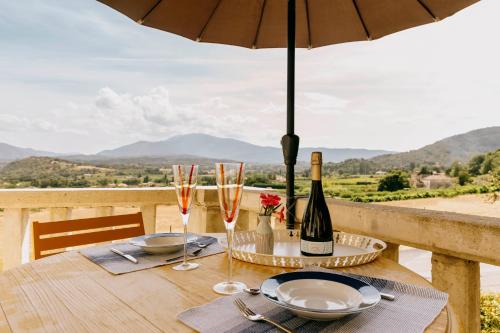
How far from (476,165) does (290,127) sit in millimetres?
13363

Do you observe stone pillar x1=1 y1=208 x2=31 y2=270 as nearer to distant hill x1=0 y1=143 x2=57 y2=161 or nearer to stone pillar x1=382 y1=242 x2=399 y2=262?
stone pillar x1=382 y1=242 x2=399 y2=262

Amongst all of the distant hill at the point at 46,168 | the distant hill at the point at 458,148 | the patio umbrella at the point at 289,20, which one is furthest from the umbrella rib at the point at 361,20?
the distant hill at the point at 458,148

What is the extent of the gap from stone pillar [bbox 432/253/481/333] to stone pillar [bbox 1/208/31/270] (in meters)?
2.29

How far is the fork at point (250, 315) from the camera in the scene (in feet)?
1.88

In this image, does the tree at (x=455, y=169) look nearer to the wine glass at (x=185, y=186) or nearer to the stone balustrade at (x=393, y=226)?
the stone balustrade at (x=393, y=226)

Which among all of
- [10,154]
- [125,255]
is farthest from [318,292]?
[10,154]

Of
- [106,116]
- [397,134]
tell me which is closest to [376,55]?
[397,134]

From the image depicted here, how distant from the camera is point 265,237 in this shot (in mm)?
1021

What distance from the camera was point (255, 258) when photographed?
969mm

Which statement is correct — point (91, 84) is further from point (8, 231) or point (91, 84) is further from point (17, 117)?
point (8, 231)

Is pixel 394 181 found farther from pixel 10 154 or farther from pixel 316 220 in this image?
pixel 10 154

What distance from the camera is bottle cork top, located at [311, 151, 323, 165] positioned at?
0.95 meters

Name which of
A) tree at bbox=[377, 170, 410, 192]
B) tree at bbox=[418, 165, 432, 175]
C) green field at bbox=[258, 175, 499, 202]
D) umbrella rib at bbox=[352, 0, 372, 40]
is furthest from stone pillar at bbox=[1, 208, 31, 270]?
tree at bbox=[418, 165, 432, 175]

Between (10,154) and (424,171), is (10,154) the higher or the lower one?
the higher one
